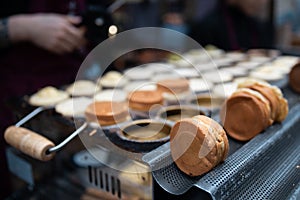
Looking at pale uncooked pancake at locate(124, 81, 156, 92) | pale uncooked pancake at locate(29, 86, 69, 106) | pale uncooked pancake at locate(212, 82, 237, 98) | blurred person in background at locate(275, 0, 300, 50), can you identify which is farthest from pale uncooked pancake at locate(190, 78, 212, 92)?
blurred person in background at locate(275, 0, 300, 50)

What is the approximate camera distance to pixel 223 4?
8.76 ft

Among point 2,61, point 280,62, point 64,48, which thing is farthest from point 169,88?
point 2,61

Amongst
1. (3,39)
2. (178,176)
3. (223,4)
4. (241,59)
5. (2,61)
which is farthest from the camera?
(223,4)

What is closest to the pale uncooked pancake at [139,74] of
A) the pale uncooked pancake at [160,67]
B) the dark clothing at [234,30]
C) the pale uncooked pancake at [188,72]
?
the pale uncooked pancake at [160,67]

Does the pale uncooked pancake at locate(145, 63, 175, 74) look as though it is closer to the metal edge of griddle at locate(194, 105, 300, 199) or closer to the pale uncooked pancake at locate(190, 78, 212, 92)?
the pale uncooked pancake at locate(190, 78, 212, 92)

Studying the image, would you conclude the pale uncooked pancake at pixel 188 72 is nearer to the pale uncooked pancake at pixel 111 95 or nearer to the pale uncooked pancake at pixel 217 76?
the pale uncooked pancake at pixel 217 76

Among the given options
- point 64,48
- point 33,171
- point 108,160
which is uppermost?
point 64,48

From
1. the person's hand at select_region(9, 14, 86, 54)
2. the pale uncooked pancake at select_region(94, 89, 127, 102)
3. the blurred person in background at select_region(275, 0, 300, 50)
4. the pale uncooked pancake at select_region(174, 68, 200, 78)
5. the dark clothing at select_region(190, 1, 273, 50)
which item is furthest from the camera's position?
the blurred person in background at select_region(275, 0, 300, 50)

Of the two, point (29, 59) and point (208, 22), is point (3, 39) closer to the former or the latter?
point (29, 59)

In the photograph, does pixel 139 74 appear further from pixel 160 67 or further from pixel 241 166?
pixel 241 166

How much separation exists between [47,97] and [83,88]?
197mm

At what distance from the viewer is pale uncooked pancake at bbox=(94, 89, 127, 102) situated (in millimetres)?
1225

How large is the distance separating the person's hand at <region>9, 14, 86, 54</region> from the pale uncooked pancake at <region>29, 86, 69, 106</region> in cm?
33

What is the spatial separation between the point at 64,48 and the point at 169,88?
0.59 meters
